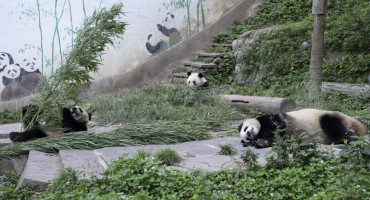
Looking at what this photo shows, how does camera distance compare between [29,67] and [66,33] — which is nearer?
[29,67]

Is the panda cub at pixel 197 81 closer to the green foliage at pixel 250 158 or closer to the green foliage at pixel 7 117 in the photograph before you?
the green foliage at pixel 7 117

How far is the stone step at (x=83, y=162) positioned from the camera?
4775 millimetres

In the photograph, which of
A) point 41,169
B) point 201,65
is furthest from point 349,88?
point 41,169

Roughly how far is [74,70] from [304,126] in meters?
3.51

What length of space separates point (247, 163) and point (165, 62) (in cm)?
867

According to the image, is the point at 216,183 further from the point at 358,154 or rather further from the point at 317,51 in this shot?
the point at 317,51

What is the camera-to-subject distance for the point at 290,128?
5883mm

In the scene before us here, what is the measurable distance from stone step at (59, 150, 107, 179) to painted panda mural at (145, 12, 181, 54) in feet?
23.7

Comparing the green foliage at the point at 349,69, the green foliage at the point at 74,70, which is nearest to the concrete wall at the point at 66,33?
the green foliage at the point at 74,70

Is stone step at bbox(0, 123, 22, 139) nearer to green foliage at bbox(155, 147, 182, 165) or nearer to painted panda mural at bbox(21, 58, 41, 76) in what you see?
painted panda mural at bbox(21, 58, 41, 76)

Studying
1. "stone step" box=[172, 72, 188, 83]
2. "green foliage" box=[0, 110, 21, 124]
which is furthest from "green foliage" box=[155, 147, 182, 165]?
"stone step" box=[172, 72, 188, 83]

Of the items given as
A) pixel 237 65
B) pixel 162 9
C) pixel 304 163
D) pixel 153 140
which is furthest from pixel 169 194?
pixel 162 9

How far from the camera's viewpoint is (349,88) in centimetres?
853

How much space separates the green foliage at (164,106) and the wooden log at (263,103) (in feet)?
0.75
